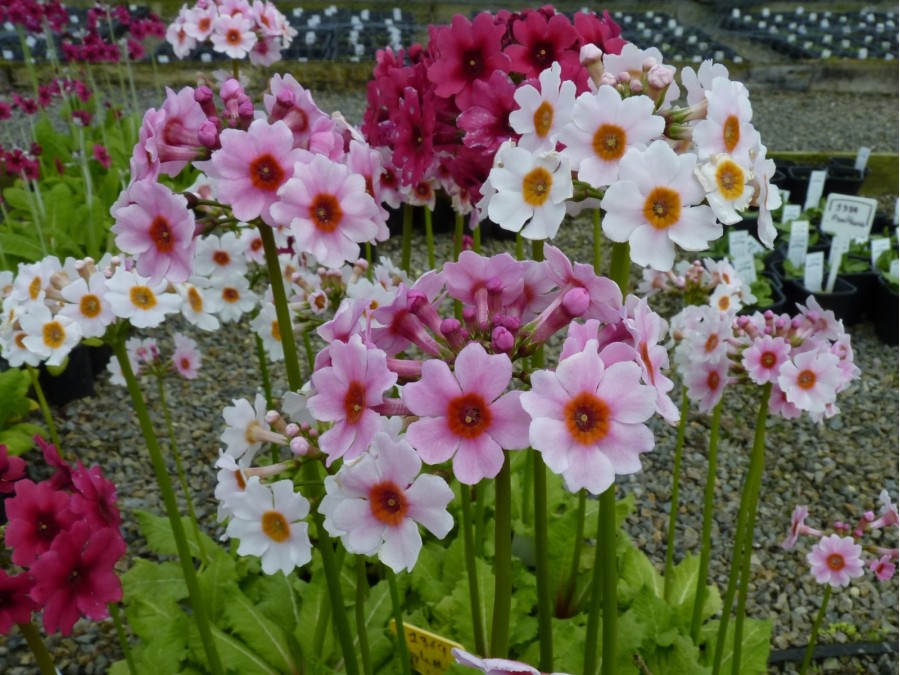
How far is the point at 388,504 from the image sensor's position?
1.21 meters

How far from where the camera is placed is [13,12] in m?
5.15

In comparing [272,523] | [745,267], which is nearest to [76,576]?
[272,523]

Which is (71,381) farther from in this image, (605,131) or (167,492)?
(605,131)

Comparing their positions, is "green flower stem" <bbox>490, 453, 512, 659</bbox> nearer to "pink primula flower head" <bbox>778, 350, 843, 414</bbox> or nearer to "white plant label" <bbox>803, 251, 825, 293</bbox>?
"pink primula flower head" <bbox>778, 350, 843, 414</bbox>

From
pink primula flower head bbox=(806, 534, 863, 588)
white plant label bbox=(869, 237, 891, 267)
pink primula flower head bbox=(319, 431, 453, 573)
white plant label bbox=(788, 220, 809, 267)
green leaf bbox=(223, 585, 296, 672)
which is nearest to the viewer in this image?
pink primula flower head bbox=(319, 431, 453, 573)

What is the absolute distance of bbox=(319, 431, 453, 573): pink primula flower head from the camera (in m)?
1.15

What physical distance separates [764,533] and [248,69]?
356 inches

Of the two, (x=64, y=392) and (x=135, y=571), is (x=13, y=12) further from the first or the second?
(x=135, y=571)

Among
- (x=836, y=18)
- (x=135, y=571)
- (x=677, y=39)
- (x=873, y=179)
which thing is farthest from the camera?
(x=836, y=18)

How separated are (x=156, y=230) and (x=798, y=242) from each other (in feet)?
16.1

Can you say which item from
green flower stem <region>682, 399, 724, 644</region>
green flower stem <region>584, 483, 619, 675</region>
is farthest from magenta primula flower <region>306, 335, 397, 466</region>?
green flower stem <region>682, 399, 724, 644</region>

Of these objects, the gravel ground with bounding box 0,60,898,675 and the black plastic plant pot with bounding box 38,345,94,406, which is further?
the black plastic plant pot with bounding box 38,345,94,406

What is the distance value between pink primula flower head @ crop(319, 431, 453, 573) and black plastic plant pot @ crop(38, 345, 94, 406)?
3.68m

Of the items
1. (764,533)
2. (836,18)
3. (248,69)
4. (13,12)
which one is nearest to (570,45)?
(764,533)
